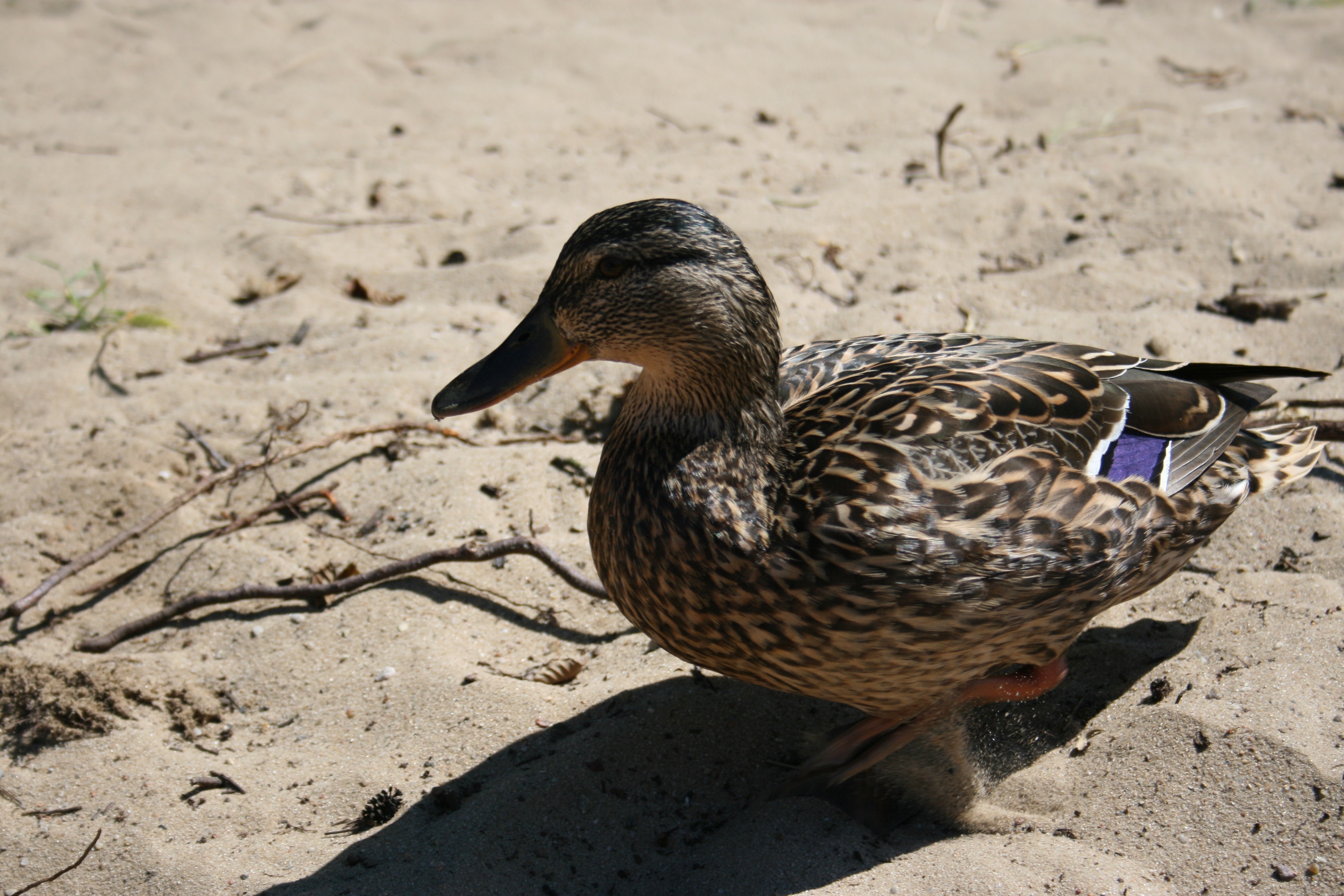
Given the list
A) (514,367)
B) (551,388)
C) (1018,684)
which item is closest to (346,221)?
(551,388)

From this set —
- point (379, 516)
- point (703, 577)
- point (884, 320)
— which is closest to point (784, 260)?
point (884, 320)

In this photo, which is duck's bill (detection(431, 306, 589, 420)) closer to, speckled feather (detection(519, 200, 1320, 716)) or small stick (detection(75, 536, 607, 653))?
speckled feather (detection(519, 200, 1320, 716))

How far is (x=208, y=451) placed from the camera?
391 centimetres

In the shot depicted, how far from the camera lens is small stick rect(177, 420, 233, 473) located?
390 cm

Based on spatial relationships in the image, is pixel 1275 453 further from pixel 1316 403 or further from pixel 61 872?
pixel 61 872

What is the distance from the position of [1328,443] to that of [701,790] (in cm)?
251

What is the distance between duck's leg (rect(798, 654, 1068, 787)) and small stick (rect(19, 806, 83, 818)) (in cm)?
190

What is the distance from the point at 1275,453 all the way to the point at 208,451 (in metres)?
3.56

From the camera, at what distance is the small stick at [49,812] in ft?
9.15

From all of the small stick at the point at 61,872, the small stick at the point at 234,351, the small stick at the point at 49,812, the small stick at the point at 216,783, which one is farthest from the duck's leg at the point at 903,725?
the small stick at the point at 234,351

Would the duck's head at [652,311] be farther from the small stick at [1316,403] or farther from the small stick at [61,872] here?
the small stick at [1316,403]

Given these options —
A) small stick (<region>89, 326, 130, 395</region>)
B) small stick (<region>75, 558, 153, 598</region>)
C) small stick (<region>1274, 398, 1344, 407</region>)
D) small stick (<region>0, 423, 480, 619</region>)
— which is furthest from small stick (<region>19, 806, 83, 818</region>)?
small stick (<region>1274, 398, 1344, 407</region>)

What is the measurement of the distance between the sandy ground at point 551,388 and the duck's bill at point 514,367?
918 mm

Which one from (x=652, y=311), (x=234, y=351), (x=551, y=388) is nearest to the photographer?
(x=652, y=311)
